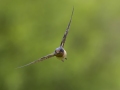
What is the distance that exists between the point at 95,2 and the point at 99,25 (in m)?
0.31

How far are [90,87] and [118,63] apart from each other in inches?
19.8

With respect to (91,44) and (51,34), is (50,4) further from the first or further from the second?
(91,44)

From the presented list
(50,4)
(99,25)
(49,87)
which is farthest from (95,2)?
(49,87)

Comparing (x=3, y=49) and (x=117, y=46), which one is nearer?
(x=3, y=49)

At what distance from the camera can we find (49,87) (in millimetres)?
4555

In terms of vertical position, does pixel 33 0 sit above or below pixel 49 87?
above

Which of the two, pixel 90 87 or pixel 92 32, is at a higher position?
pixel 92 32

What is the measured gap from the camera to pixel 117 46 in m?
4.93

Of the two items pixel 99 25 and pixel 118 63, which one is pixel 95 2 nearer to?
pixel 99 25

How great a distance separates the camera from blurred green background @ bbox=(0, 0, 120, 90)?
4.49 meters

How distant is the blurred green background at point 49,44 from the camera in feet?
14.7

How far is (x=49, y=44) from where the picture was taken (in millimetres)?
4461

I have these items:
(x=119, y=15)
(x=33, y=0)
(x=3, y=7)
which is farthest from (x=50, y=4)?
(x=119, y=15)

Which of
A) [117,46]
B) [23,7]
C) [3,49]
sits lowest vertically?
[117,46]
